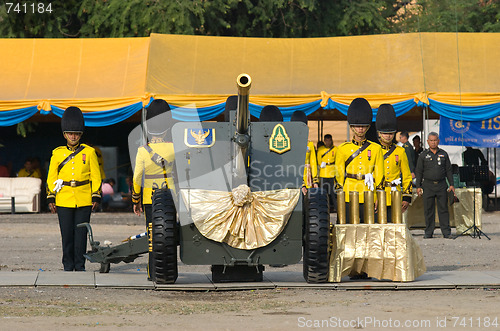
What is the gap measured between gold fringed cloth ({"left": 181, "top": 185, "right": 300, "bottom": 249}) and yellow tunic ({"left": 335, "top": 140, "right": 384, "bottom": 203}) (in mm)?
1221

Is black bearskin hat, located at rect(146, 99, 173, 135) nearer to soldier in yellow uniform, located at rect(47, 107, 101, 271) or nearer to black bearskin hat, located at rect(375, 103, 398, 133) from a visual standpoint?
soldier in yellow uniform, located at rect(47, 107, 101, 271)

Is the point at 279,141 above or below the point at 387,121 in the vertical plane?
below

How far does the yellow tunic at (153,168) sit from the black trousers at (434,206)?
739cm

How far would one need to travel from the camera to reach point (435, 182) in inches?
656

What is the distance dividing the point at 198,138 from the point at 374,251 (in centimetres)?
217

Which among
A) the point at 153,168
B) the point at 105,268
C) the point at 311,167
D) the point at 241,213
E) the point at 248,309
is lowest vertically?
the point at 248,309

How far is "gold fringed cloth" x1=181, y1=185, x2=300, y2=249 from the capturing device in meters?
A: 9.49

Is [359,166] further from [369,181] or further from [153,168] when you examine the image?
[153,168]

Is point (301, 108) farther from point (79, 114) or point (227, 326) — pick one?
point (227, 326)

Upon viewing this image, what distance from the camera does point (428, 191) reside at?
16.7 metres

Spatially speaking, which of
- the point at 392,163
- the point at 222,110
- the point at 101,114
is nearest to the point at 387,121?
the point at 392,163

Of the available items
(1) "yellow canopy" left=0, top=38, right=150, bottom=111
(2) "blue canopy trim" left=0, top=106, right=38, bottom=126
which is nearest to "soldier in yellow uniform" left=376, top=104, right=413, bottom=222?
(1) "yellow canopy" left=0, top=38, right=150, bottom=111

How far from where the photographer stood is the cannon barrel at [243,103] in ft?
29.2

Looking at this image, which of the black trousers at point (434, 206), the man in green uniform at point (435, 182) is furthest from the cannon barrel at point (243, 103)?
the black trousers at point (434, 206)
